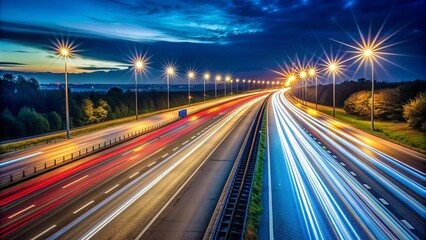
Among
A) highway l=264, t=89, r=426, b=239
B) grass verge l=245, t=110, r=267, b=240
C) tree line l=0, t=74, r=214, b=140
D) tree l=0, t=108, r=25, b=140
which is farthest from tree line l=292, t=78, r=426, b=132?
tree l=0, t=108, r=25, b=140

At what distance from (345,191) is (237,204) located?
275 inches

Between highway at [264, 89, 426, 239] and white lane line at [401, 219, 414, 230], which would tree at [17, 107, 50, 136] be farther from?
white lane line at [401, 219, 414, 230]

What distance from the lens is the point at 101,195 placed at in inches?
802

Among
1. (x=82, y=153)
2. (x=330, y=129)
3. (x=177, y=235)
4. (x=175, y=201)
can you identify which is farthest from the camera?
(x=330, y=129)

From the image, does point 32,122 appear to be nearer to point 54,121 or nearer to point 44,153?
point 54,121

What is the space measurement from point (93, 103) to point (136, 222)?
7449 cm

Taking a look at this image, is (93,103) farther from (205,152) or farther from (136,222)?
(136,222)

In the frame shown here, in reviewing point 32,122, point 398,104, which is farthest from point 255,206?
point 32,122

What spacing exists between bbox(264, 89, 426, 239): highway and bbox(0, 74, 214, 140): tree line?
51.4m

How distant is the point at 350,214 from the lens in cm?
1683

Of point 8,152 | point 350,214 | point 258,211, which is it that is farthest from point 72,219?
point 8,152

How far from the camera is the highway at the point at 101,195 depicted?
15812mm

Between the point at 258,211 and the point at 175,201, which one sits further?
the point at 175,201

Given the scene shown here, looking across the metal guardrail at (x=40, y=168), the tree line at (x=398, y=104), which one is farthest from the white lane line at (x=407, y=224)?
the tree line at (x=398, y=104)
